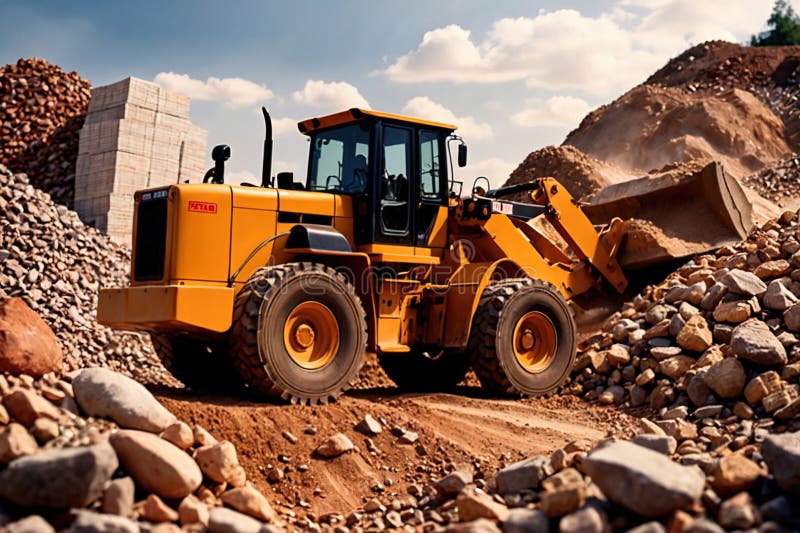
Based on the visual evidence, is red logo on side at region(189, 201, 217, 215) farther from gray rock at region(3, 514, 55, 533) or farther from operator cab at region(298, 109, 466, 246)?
gray rock at region(3, 514, 55, 533)

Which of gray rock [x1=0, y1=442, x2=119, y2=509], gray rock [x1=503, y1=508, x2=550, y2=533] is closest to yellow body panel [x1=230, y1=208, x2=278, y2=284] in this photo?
gray rock [x1=0, y1=442, x2=119, y2=509]

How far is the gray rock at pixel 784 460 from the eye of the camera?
13.8ft

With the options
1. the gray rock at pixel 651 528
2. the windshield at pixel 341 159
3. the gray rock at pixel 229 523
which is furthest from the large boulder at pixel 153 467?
the windshield at pixel 341 159

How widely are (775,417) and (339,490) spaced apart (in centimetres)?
341

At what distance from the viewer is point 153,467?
4691 millimetres

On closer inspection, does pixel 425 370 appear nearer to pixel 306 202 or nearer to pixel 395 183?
pixel 395 183

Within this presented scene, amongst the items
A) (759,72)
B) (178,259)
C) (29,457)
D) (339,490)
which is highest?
(759,72)

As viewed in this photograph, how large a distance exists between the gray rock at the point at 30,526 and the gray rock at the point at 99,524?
110mm

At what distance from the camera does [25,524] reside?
400cm

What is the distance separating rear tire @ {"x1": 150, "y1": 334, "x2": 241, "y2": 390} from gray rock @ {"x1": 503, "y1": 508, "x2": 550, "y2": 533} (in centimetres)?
385

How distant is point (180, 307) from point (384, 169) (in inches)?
94.8

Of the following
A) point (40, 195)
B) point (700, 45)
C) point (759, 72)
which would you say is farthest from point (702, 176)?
point (700, 45)

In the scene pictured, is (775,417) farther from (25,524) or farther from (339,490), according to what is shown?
(25,524)

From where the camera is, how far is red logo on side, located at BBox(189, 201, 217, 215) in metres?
6.95
